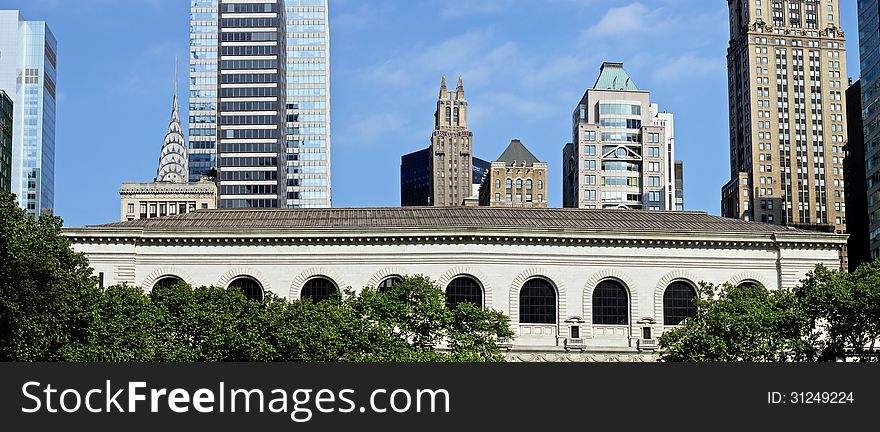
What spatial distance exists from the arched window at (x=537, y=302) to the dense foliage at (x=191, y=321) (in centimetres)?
1356

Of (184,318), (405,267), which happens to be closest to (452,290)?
(405,267)

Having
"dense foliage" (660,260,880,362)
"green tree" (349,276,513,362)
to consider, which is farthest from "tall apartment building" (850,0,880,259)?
"green tree" (349,276,513,362)

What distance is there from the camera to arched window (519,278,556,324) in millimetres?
98062

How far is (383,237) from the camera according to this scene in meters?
98.2

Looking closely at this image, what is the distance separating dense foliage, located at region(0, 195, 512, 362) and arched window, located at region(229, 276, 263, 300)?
12.6 metres

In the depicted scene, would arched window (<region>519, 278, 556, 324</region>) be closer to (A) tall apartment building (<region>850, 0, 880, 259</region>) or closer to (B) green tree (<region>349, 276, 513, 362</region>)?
(B) green tree (<region>349, 276, 513, 362</region>)

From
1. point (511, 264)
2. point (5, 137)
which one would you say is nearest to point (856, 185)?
point (511, 264)

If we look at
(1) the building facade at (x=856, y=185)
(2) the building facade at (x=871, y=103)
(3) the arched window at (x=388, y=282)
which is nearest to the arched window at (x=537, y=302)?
(3) the arched window at (x=388, y=282)

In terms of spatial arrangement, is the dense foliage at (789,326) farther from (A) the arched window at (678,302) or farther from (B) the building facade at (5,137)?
(B) the building facade at (5,137)

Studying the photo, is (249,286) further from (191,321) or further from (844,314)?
(844,314)

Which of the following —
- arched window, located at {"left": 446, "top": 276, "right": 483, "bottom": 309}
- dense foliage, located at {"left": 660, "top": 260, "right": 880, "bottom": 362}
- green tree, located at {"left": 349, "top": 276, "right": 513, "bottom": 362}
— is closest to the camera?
dense foliage, located at {"left": 660, "top": 260, "right": 880, "bottom": 362}

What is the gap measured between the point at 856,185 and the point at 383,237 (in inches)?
3808

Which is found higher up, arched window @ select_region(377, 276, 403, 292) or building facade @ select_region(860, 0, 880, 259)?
building facade @ select_region(860, 0, 880, 259)

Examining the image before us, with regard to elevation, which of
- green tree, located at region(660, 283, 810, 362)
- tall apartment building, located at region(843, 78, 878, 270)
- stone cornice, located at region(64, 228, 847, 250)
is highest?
tall apartment building, located at region(843, 78, 878, 270)
